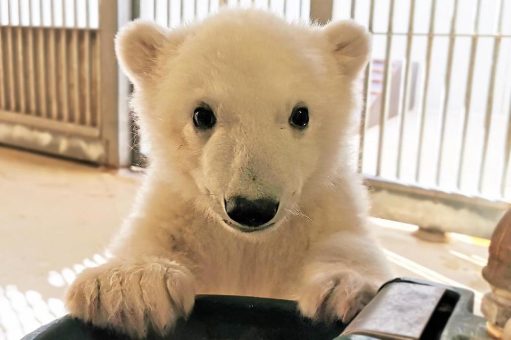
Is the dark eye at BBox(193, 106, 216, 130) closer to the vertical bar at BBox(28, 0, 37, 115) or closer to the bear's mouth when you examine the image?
the bear's mouth

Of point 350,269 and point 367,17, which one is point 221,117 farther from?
point 367,17

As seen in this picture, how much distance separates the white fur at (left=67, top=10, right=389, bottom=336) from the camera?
0.89 meters

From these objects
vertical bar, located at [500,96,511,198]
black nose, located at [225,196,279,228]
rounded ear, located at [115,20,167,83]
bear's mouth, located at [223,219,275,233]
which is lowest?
vertical bar, located at [500,96,511,198]

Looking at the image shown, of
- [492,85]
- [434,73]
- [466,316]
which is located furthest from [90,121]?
[466,316]

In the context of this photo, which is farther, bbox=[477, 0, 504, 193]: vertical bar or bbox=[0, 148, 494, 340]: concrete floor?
bbox=[477, 0, 504, 193]: vertical bar

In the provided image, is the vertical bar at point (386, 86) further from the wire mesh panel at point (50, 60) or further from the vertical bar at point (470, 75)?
the wire mesh panel at point (50, 60)

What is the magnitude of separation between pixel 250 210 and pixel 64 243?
5.15 ft

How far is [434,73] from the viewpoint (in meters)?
2.77

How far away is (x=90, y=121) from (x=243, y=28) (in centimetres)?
276

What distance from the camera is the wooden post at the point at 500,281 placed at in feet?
1.63

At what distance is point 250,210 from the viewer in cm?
87

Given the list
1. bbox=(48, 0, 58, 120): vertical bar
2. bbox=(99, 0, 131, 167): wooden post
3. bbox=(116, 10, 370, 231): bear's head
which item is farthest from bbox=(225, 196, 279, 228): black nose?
bbox=(48, 0, 58, 120): vertical bar

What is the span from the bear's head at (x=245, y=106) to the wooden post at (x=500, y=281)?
1.32 feet

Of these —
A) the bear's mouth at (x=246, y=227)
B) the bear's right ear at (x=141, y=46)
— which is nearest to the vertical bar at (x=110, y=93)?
the bear's right ear at (x=141, y=46)
